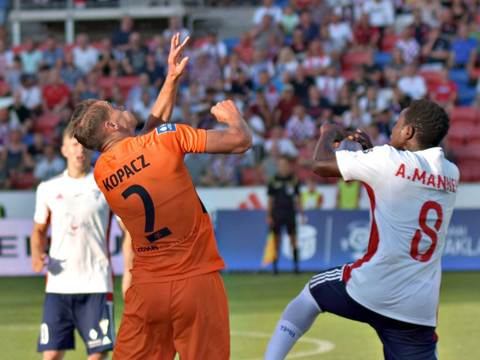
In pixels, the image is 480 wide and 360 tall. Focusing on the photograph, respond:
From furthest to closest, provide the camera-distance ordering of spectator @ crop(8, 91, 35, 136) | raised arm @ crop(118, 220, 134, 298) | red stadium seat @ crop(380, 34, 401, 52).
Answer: red stadium seat @ crop(380, 34, 401, 52), spectator @ crop(8, 91, 35, 136), raised arm @ crop(118, 220, 134, 298)

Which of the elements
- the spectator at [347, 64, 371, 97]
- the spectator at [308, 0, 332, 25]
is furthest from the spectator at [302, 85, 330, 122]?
the spectator at [308, 0, 332, 25]

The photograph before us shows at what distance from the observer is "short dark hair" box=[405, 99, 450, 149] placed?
5.14m

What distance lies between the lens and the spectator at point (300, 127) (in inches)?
703

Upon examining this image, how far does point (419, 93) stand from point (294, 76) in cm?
290

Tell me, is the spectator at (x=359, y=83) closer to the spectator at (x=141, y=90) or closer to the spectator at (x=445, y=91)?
the spectator at (x=445, y=91)

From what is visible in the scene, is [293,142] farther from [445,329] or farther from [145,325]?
[145,325]

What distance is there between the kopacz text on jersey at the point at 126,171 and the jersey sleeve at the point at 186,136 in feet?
0.59

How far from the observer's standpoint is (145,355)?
15.4 feet

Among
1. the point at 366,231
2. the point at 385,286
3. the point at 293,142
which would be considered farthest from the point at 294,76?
the point at 385,286

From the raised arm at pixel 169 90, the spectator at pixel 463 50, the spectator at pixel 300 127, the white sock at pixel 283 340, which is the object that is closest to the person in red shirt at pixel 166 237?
the raised arm at pixel 169 90

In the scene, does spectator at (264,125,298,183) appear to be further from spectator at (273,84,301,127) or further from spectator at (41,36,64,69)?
spectator at (41,36,64,69)

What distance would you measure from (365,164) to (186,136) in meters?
1.14

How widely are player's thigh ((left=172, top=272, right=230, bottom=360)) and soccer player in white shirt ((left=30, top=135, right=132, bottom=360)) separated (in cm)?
204

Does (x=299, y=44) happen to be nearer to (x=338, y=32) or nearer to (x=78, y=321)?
(x=338, y=32)
